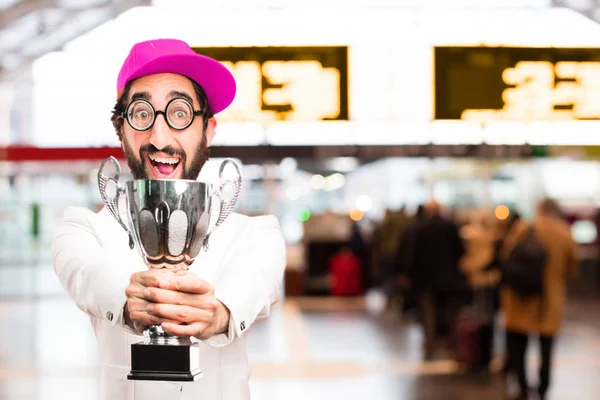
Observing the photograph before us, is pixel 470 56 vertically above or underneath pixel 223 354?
above

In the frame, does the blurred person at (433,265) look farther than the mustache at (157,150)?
Yes

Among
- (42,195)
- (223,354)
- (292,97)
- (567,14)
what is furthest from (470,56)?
(42,195)

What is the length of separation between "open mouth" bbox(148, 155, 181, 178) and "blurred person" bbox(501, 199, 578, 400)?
19.6 ft

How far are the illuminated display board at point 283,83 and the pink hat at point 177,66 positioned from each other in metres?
3.24

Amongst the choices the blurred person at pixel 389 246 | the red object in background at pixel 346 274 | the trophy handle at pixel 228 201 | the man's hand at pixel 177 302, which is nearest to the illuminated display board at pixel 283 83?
the trophy handle at pixel 228 201

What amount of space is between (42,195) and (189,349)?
18933mm

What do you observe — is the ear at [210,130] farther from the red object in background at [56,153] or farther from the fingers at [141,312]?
the red object in background at [56,153]

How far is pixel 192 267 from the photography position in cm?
226

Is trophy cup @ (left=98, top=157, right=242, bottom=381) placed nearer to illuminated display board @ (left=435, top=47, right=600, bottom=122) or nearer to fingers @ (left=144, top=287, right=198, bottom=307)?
fingers @ (left=144, top=287, right=198, bottom=307)

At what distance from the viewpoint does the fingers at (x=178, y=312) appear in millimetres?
1768

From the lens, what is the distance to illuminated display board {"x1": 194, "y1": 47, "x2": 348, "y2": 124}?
5.55 m

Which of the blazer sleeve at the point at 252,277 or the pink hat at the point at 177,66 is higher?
the pink hat at the point at 177,66

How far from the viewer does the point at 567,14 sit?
5.95 m

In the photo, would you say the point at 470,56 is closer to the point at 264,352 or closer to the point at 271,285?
the point at 271,285
